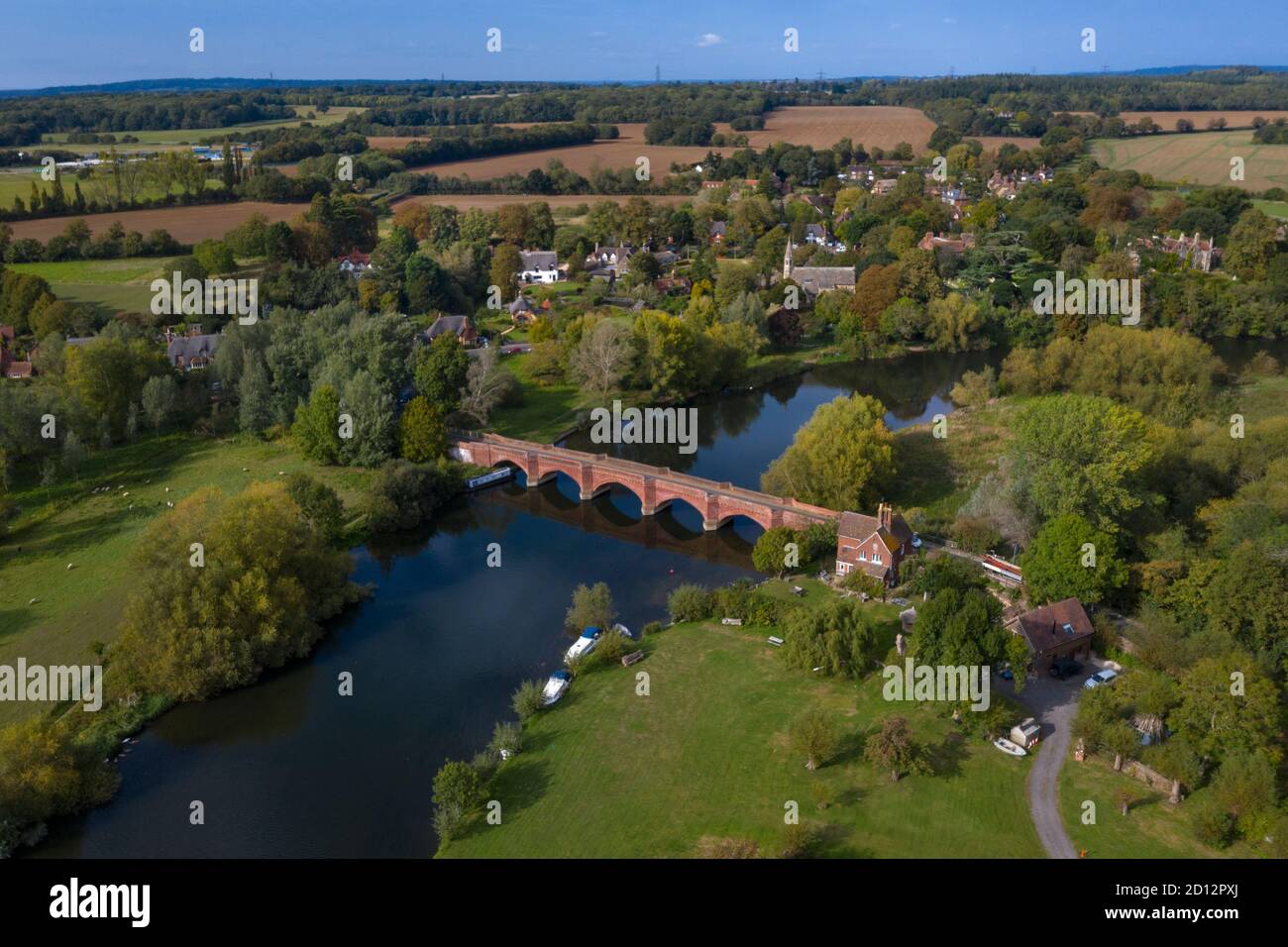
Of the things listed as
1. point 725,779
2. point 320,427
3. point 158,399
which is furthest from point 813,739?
point 158,399

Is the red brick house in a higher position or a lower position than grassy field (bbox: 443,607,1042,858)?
higher

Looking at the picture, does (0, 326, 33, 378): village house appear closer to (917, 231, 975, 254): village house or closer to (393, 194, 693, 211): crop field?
(393, 194, 693, 211): crop field

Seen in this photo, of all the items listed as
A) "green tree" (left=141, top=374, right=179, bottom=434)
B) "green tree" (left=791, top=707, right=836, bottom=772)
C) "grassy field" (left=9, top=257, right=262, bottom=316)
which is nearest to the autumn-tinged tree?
"green tree" (left=791, top=707, right=836, bottom=772)

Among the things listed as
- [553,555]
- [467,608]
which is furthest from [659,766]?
[553,555]

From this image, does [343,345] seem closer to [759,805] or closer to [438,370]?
[438,370]

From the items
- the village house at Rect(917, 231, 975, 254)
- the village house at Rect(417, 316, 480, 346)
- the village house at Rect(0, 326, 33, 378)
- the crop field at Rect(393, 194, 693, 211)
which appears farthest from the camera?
the crop field at Rect(393, 194, 693, 211)

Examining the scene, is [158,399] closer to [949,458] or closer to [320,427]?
[320,427]

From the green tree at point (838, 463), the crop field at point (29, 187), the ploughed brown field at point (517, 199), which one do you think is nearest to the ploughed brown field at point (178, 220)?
the crop field at point (29, 187)

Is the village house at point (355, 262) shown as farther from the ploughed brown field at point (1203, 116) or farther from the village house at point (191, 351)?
the ploughed brown field at point (1203, 116)
